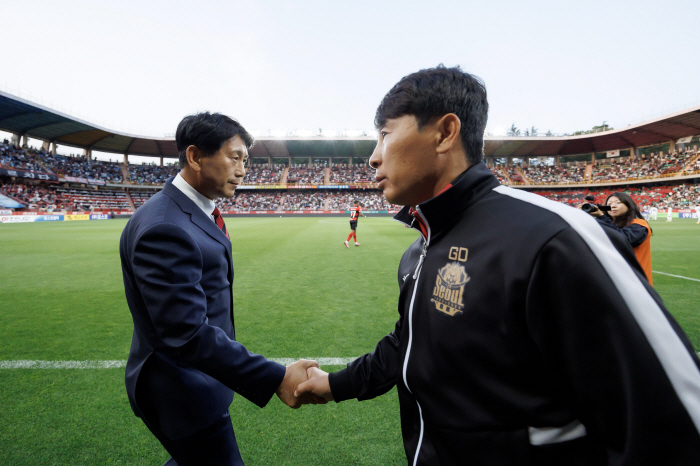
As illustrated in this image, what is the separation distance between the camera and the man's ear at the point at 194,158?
2012 mm

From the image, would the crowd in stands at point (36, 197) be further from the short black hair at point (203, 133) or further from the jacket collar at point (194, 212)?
the jacket collar at point (194, 212)

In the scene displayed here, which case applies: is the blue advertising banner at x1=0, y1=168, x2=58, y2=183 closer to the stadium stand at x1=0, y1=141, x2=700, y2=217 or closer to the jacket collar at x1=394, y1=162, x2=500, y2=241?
the stadium stand at x1=0, y1=141, x2=700, y2=217

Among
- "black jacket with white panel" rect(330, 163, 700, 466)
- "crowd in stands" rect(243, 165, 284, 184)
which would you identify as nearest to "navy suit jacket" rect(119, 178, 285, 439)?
"black jacket with white panel" rect(330, 163, 700, 466)

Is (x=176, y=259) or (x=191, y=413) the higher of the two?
(x=176, y=259)

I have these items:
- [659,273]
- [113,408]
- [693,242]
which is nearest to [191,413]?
[113,408]

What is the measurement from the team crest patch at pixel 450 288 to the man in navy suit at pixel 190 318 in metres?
1.01

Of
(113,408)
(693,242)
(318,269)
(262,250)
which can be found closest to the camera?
(113,408)

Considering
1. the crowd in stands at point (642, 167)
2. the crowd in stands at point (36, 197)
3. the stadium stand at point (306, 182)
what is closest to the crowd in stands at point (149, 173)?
the stadium stand at point (306, 182)

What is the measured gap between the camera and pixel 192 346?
5.05ft

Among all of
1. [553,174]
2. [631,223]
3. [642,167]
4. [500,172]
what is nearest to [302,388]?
[631,223]

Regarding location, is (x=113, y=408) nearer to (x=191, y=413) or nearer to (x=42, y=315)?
(x=191, y=413)

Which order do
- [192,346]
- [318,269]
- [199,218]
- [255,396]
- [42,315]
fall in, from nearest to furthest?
[192,346] → [255,396] → [199,218] → [42,315] → [318,269]

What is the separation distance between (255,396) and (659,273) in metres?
10.5

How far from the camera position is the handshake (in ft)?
5.94
